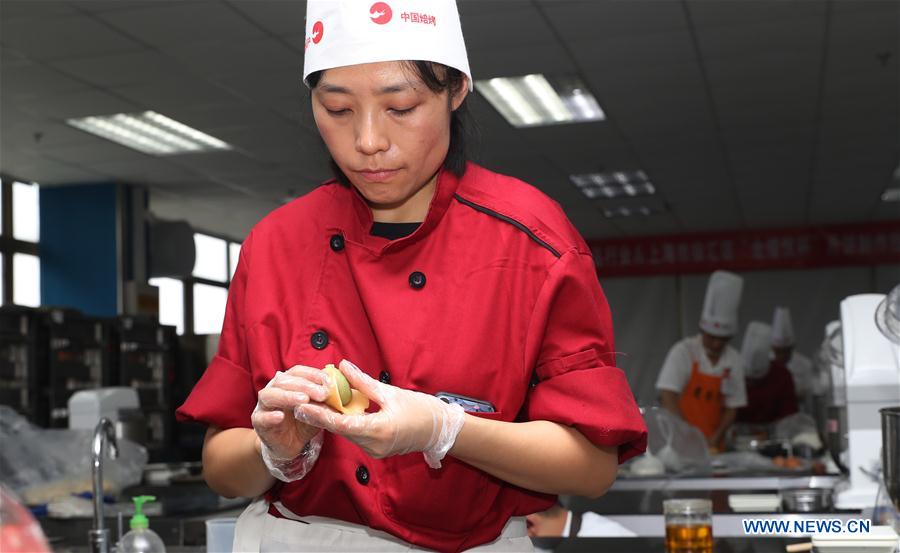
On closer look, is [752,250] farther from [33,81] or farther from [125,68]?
[33,81]

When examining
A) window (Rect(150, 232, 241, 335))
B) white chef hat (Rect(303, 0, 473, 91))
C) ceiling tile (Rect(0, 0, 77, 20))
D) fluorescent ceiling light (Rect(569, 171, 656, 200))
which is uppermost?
ceiling tile (Rect(0, 0, 77, 20))

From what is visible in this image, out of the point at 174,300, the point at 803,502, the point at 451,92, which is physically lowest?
the point at 803,502

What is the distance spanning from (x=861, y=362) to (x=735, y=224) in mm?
9303

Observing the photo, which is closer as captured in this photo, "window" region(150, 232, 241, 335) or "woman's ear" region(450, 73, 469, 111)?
"woman's ear" region(450, 73, 469, 111)

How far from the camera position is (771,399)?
8.74m

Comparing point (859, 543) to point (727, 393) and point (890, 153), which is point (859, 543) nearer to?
point (727, 393)

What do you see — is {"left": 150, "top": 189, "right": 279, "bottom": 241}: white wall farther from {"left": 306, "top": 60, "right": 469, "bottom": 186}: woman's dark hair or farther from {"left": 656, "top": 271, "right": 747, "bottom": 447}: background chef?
{"left": 306, "top": 60, "right": 469, "bottom": 186}: woman's dark hair

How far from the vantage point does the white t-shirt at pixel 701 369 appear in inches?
267

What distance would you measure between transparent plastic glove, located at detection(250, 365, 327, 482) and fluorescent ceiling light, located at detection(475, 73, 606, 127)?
17.8ft

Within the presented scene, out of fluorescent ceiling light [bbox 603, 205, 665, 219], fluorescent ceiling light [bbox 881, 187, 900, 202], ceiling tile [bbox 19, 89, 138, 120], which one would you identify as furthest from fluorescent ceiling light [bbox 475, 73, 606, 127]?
fluorescent ceiling light [bbox 881, 187, 900, 202]

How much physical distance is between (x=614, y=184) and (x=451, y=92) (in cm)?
869

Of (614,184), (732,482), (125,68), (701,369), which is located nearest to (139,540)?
(732,482)

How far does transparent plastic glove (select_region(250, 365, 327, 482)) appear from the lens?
999 mm

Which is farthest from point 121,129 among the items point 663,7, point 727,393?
point 727,393
